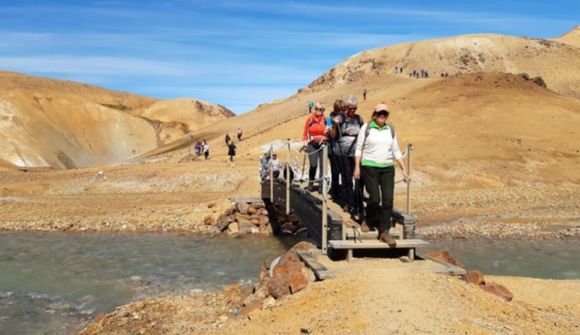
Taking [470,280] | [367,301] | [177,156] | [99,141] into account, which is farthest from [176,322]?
[99,141]

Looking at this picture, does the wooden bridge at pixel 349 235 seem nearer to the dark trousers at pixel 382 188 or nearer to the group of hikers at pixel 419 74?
the dark trousers at pixel 382 188

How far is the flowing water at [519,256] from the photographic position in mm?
17516

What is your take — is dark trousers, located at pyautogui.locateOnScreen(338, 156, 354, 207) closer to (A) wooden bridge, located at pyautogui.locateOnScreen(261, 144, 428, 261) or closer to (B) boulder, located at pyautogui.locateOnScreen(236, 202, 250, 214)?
(A) wooden bridge, located at pyautogui.locateOnScreen(261, 144, 428, 261)

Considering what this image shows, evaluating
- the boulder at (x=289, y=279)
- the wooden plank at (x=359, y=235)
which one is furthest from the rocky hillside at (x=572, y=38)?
the boulder at (x=289, y=279)

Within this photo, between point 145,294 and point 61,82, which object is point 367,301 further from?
point 61,82

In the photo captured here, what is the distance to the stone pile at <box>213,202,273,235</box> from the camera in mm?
25578

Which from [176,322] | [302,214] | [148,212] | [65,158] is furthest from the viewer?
[65,158]

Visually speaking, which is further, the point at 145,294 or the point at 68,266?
the point at 68,266

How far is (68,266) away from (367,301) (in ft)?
42.1

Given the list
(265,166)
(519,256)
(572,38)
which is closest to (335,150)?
(519,256)

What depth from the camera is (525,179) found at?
3684cm

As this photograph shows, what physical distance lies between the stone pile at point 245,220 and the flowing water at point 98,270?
1444mm

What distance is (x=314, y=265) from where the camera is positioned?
9898 mm

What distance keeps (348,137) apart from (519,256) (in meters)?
10.3
